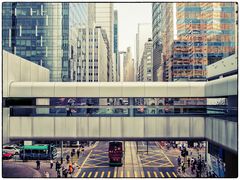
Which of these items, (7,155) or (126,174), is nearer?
(126,174)

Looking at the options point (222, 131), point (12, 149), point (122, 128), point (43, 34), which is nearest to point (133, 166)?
point (12, 149)

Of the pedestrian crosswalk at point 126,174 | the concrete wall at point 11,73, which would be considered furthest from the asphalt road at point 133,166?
the concrete wall at point 11,73

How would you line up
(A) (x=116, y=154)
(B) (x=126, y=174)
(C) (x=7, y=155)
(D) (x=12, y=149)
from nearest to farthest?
(B) (x=126, y=174), (A) (x=116, y=154), (C) (x=7, y=155), (D) (x=12, y=149)

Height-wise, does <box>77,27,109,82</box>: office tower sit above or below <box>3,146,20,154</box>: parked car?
above

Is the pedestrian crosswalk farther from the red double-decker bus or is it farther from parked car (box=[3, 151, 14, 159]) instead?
parked car (box=[3, 151, 14, 159])

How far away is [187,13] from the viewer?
91.6m

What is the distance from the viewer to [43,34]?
86875mm

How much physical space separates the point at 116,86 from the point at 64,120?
376cm

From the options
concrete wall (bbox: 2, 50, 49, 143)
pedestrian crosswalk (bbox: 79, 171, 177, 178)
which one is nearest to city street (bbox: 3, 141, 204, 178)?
pedestrian crosswalk (bbox: 79, 171, 177, 178)

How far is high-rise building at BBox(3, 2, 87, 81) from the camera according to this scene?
85375 mm

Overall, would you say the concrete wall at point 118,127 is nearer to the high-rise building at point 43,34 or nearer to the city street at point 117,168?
the city street at point 117,168

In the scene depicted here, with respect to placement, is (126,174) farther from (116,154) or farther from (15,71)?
(15,71)

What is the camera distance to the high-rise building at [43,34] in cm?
8538

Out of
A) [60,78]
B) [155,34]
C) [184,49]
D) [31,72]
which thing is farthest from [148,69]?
[31,72]
